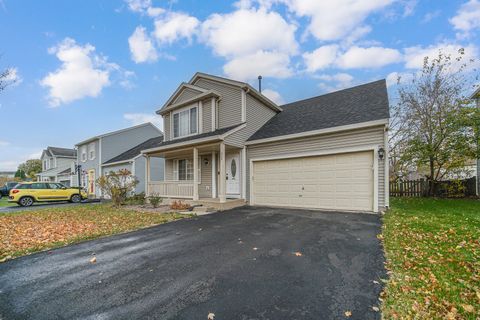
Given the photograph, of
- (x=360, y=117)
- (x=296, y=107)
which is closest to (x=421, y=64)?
(x=296, y=107)

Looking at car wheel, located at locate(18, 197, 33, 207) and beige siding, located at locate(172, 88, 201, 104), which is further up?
beige siding, located at locate(172, 88, 201, 104)

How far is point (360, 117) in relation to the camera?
8.41 meters

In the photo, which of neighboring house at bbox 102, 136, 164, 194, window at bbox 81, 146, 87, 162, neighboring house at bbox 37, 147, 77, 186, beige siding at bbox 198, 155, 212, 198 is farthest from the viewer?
neighboring house at bbox 37, 147, 77, 186

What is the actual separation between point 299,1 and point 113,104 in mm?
15322

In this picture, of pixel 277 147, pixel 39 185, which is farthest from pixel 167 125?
pixel 39 185

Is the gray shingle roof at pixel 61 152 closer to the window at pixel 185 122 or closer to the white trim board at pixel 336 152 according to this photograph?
the window at pixel 185 122

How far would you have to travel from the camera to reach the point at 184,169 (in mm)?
13422

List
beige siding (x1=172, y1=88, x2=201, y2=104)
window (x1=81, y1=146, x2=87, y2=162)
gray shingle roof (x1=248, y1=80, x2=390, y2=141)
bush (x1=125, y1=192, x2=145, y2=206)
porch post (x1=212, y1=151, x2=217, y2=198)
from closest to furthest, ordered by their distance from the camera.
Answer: gray shingle roof (x1=248, y1=80, x2=390, y2=141) → porch post (x1=212, y1=151, x2=217, y2=198) → bush (x1=125, y1=192, x2=145, y2=206) → beige siding (x1=172, y1=88, x2=201, y2=104) → window (x1=81, y1=146, x2=87, y2=162)

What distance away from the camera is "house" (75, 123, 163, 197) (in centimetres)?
1977

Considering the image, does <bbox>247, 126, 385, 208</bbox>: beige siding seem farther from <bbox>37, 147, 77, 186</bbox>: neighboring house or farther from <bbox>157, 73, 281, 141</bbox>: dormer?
<bbox>37, 147, 77, 186</bbox>: neighboring house

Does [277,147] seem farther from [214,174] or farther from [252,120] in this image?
[214,174]

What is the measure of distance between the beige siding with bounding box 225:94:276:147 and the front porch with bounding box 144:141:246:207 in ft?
1.31

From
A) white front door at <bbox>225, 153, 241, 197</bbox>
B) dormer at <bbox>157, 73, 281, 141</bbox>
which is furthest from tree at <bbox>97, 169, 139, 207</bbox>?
white front door at <bbox>225, 153, 241, 197</bbox>

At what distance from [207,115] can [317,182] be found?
6.64 meters
